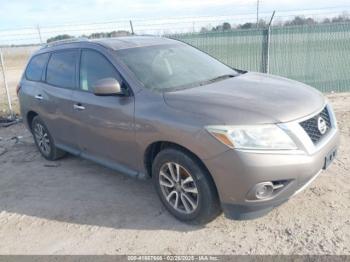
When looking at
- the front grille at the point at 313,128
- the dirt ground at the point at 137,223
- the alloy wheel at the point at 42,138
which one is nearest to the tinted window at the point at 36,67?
the alloy wheel at the point at 42,138

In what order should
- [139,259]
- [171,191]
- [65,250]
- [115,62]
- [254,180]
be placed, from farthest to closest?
1. [115,62]
2. [171,191]
3. [65,250]
4. [139,259]
5. [254,180]

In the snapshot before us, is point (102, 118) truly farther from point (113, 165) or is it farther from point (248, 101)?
point (248, 101)

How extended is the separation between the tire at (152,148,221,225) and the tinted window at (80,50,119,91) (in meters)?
1.17

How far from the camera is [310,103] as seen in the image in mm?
3432

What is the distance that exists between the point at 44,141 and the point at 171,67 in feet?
8.98

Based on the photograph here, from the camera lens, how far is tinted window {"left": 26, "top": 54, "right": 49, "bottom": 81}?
5.55 m

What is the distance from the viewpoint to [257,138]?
298cm

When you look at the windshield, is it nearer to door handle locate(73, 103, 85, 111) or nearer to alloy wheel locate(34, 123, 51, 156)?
door handle locate(73, 103, 85, 111)

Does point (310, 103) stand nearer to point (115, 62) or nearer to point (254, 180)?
point (254, 180)

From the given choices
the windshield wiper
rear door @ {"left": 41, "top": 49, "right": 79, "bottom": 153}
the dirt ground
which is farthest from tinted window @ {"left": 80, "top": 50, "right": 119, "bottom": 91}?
the dirt ground

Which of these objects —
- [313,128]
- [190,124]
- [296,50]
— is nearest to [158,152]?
[190,124]

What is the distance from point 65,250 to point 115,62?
79.1 inches

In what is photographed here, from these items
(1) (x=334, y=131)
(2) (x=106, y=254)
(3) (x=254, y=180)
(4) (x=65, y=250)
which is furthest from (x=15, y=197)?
(1) (x=334, y=131)

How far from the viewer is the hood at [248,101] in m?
3.09
